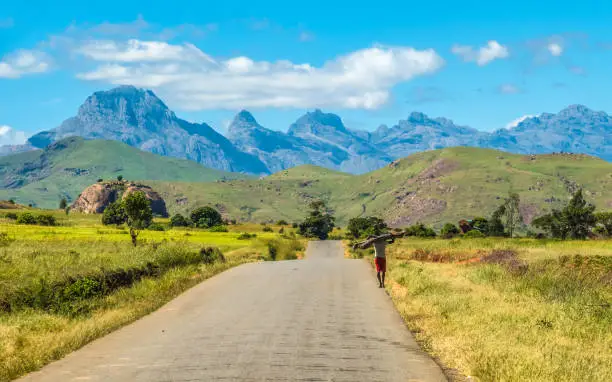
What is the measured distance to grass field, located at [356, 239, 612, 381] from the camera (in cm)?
1066

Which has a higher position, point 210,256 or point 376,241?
point 376,241

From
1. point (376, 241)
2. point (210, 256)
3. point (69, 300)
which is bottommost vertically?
point (210, 256)

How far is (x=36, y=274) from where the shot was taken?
21.1 m

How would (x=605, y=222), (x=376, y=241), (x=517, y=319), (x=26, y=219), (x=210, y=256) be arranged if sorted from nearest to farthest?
(x=517, y=319), (x=376, y=241), (x=210, y=256), (x=605, y=222), (x=26, y=219)

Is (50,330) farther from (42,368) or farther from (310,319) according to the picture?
(310,319)

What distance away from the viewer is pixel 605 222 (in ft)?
330

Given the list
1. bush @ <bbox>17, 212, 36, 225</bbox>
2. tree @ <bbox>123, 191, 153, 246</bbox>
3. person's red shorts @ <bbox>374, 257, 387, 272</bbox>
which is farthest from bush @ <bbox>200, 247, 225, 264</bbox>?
bush @ <bbox>17, 212, 36, 225</bbox>

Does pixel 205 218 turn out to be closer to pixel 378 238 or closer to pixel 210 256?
pixel 210 256

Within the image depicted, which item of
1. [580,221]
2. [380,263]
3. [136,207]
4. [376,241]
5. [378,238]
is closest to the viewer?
[378,238]

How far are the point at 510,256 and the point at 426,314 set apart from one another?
21183mm

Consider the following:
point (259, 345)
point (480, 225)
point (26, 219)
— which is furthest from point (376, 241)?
point (480, 225)

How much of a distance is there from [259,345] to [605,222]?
332ft

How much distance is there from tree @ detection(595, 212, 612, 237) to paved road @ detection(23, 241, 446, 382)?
8399cm

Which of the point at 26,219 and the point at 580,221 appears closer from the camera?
the point at 580,221
